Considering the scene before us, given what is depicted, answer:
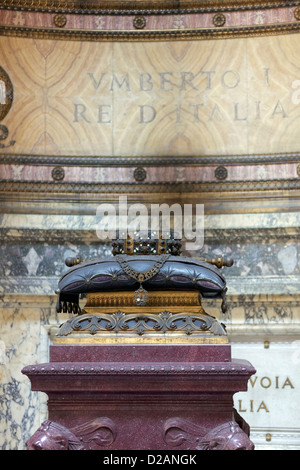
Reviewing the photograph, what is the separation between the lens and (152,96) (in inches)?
313

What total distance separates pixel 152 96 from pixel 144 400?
3.97m

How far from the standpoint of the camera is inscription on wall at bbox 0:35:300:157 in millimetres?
7781

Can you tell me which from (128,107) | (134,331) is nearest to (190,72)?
(128,107)

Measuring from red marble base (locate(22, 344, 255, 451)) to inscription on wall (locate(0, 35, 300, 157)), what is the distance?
3.48 meters

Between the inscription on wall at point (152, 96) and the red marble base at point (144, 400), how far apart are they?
348 cm

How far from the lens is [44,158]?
304 inches

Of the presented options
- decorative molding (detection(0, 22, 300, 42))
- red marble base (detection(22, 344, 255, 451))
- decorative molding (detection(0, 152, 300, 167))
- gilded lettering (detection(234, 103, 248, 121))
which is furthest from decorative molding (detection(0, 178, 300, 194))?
red marble base (detection(22, 344, 255, 451))

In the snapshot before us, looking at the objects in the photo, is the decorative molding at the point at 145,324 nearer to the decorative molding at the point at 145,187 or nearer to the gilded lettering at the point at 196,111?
the decorative molding at the point at 145,187

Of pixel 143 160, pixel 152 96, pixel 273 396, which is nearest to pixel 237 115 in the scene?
pixel 152 96

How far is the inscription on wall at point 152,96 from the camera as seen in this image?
778cm

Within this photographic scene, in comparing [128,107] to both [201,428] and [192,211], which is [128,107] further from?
[201,428]

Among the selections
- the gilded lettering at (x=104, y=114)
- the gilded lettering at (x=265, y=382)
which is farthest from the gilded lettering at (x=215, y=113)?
the gilded lettering at (x=265, y=382)

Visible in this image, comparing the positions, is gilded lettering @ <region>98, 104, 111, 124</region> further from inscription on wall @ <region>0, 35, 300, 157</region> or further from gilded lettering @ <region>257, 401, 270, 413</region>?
gilded lettering @ <region>257, 401, 270, 413</region>

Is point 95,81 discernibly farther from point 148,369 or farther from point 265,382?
point 148,369
